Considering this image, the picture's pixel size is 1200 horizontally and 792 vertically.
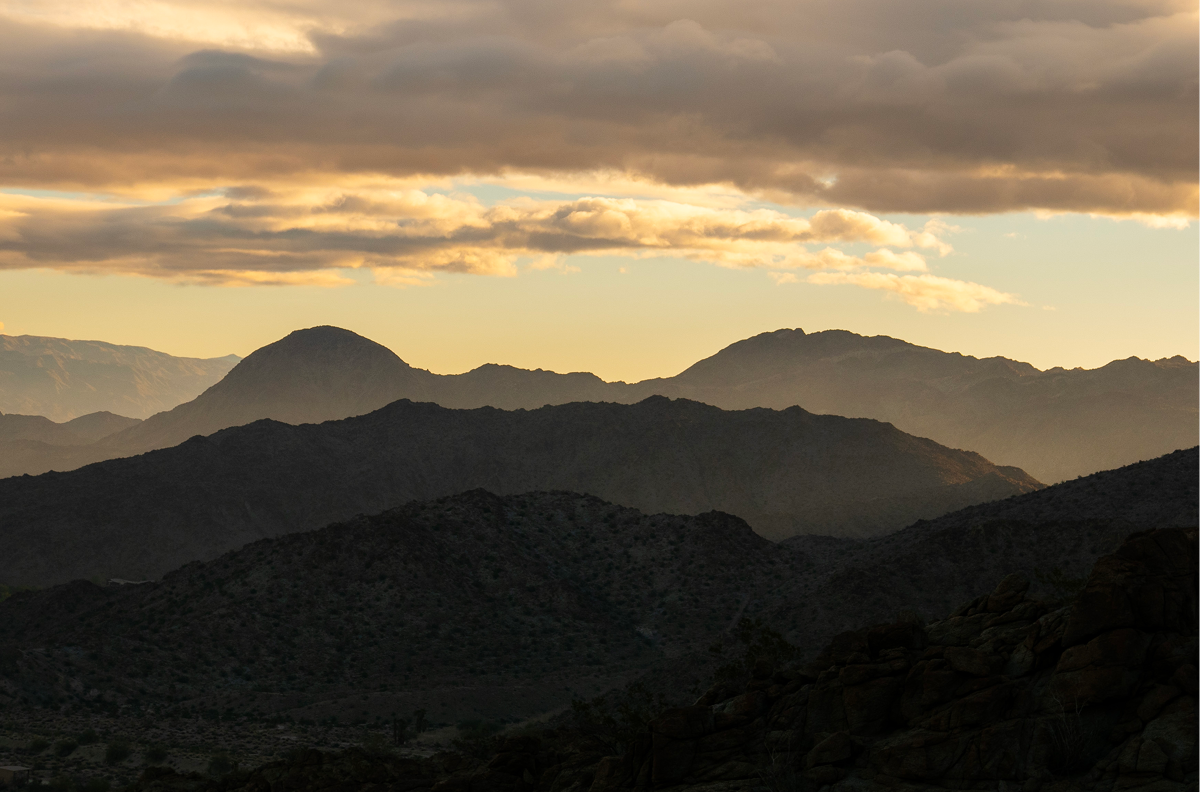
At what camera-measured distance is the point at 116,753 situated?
46.2m

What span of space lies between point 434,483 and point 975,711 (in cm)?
16714

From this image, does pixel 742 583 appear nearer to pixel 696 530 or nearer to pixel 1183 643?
pixel 696 530

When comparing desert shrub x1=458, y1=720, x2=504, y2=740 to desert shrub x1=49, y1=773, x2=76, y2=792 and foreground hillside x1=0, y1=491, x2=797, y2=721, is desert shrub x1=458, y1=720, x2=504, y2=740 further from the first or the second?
desert shrub x1=49, y1=773, x2=76, y2=792

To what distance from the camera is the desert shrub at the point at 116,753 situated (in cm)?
4584

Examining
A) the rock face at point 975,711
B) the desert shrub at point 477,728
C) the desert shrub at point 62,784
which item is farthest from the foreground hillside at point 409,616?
the rock face at point 975,711

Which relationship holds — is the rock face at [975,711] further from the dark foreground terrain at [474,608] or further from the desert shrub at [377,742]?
the dark foreground terrain at [474,608]

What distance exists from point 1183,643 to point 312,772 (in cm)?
2174

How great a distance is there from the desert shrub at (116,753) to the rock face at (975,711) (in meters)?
24.7

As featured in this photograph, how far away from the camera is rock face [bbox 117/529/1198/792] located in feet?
66.2

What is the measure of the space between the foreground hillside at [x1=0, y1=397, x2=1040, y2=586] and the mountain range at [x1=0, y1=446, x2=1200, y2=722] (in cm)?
5221

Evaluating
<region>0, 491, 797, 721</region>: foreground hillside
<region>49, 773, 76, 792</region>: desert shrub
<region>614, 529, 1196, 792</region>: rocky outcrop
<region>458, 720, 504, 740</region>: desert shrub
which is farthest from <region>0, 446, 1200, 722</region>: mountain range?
<region>614, 529, 1196, 792</region>: rocky outcrop

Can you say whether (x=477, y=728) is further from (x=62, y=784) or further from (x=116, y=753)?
(x=62, y=784)

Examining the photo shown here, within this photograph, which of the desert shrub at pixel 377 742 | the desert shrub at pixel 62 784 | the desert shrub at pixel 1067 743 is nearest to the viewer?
the desert shrub at pixel 1067 743

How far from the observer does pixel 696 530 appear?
10088 cm
